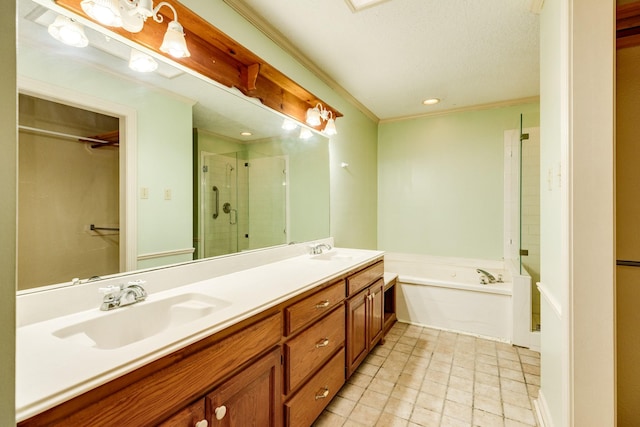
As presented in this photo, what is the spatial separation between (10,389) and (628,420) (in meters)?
2.29

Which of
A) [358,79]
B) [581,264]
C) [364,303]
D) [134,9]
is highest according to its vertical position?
[358,79]

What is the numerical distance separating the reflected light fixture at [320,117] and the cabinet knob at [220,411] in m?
2.02

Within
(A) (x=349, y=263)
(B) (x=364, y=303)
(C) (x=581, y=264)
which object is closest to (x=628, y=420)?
(C) (x=581, y=264)

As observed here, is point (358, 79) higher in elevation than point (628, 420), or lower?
higher

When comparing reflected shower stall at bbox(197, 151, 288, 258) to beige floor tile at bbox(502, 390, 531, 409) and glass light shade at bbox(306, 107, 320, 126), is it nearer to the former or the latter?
glass light shade at bbox(306, 107, 320, 126)

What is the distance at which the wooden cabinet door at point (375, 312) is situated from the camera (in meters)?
2.16

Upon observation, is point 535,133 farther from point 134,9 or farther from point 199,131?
point 134,9

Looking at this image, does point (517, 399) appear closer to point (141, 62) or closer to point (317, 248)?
point (317, 248)

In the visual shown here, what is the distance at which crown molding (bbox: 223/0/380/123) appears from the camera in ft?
5.40

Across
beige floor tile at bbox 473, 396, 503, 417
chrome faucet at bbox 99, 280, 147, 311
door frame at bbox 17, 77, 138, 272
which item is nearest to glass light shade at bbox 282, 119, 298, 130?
door frame at bbox 17, 77, 138, 272

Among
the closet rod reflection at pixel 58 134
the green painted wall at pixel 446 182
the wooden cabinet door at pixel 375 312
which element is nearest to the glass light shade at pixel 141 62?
the closet rod reflection at pixel 58 134

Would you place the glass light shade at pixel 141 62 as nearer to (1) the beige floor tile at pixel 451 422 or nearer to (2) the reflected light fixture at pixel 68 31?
(2) the reflected light fixture at pixel 68 31

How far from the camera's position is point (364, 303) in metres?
2.04

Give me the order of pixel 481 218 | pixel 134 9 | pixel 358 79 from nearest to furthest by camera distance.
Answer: pixel 134 9 < pixel 358 79 < pixel 481 218
